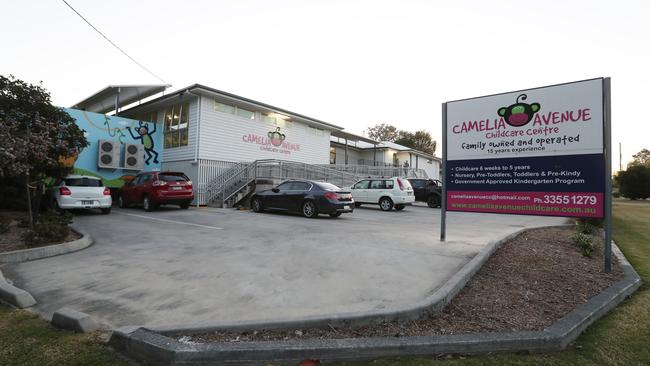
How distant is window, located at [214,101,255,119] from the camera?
19.5m

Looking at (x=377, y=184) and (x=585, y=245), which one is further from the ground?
(x=377, y=184)

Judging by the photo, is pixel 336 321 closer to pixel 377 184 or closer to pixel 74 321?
pixel 74 321

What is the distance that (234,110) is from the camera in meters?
20.4

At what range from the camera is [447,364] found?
2795mm

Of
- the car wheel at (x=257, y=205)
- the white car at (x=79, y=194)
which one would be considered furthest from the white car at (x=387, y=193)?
the white car at (x=79, y=194)

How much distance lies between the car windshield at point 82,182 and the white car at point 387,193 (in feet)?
38.3

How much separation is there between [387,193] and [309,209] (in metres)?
5.62

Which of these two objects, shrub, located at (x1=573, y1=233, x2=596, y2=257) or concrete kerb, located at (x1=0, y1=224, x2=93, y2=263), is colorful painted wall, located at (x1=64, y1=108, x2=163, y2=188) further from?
shrub, located at (x1=573, y1=233, x2=596, y2=257)

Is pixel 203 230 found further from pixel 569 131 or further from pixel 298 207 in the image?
pixel 569 131

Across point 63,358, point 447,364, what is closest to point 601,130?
point 447,364

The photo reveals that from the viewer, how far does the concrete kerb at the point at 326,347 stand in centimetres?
277

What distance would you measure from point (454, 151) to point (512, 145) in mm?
1128

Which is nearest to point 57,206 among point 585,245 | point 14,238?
point 14,238

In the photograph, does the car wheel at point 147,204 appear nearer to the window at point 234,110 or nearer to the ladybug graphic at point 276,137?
the window at point 234,110
